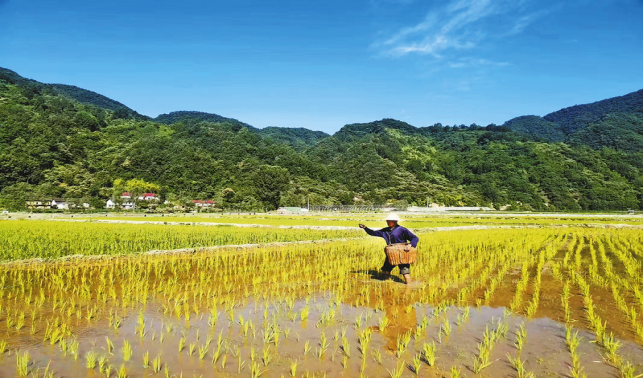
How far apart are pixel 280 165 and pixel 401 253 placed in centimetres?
7332

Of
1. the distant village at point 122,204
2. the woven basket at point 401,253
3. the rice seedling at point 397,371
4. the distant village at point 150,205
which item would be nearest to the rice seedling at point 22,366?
the rice seedling at point 397,371

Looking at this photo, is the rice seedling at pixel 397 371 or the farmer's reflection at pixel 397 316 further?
the farmer's reflection at pixel 397 316

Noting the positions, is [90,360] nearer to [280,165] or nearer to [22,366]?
[22,366]

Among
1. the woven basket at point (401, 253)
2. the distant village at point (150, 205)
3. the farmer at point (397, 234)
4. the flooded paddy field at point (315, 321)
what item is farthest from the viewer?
the distant village at point (150, 205)

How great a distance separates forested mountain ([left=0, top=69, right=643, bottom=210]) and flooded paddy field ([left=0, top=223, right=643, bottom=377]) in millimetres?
52384

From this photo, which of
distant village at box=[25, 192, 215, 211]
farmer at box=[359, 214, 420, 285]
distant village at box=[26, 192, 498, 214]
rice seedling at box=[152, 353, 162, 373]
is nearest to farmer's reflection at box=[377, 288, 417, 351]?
farmer at box=[359, 214, 420, 285]

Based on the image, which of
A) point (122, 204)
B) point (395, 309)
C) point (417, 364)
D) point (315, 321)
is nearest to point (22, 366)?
point (315, 321)

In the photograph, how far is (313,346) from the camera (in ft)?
Result: 12.2

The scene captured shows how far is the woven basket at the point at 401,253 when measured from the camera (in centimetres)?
643

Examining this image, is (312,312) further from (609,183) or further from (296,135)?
(296,135)

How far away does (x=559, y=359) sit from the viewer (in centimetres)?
343

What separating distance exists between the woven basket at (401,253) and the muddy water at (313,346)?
1.50 meters

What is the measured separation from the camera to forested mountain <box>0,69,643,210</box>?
6016 centimetres

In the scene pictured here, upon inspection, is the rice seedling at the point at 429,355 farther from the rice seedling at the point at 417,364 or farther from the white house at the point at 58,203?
the white house at the point at 58,203
